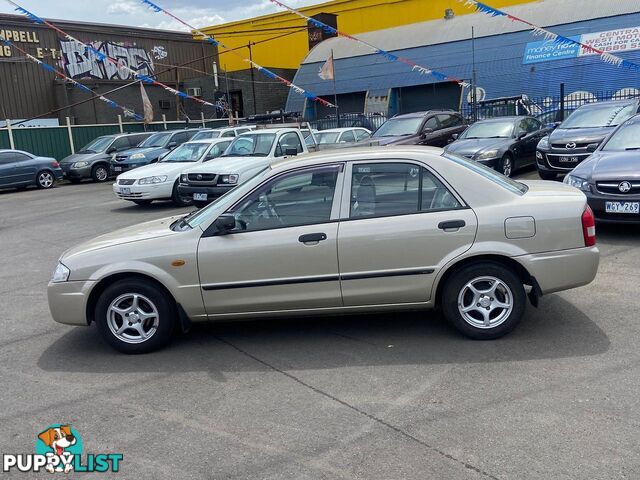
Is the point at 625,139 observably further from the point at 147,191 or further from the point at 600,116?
the point at 147,191

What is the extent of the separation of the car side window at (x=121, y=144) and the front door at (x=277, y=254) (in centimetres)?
→ 1896

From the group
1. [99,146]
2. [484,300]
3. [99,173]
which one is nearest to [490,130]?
[484,300]

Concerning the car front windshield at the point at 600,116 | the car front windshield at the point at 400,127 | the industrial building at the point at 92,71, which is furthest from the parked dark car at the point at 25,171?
the car front windshield at the point at 600,116

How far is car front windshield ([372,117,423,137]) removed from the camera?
645 inches

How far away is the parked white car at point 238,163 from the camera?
11.9 m

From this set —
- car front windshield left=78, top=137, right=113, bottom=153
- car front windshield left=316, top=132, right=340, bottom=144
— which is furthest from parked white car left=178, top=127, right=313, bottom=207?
car front windshield left=78, top=137, right=113, bottom=153

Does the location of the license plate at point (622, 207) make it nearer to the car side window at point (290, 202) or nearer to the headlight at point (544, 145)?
the car side window at point (290, 202)

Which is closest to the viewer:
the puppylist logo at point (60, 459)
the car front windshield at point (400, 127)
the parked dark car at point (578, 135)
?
the puppylist logo at point (60, 459)

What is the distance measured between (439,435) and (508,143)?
11266 millimetres

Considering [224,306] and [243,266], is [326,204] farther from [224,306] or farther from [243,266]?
[224,306]

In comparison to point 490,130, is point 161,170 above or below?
below

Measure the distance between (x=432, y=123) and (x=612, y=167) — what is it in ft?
30.5

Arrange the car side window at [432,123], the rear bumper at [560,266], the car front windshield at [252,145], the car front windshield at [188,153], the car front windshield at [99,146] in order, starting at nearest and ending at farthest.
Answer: the rear bumper at [560,266] → the car front windshield at [252,145] → the car front windshield at [188,153] → the car side window at [432,123] → the car front windshield at [99,146]

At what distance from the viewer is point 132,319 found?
5027mm
